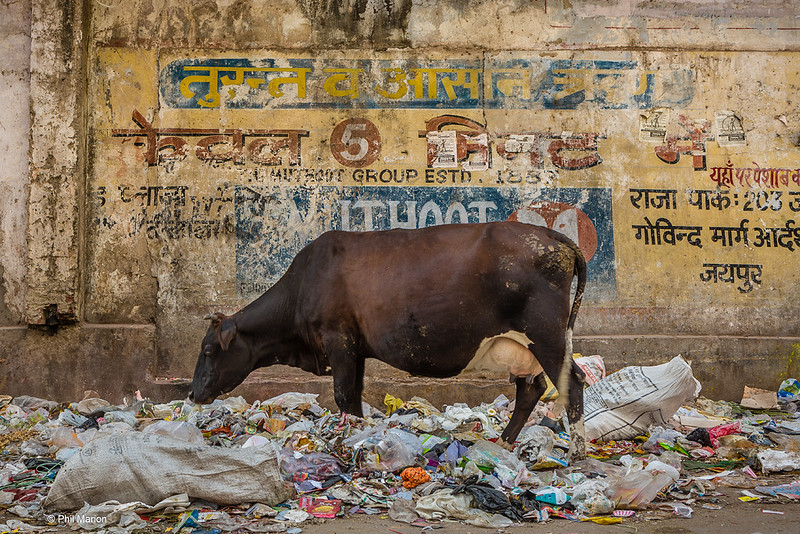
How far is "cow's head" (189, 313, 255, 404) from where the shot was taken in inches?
233

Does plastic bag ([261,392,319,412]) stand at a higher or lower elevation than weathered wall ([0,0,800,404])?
lower

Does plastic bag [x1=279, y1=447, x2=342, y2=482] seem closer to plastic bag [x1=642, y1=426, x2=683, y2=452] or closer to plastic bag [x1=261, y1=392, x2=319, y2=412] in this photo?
plastic bag [x1=261, y1=392, x2=319, y2=412]

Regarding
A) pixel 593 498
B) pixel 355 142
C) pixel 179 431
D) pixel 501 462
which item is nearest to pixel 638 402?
pixel 501 462

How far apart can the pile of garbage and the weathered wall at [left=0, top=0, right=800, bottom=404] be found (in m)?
1.43

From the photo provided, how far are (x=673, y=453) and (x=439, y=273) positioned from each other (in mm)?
1936

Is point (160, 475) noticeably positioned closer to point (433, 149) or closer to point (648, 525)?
point (648, 525)

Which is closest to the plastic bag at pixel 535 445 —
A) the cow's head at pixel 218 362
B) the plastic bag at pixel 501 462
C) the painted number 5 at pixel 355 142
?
the plastic bag at pixel 501 462

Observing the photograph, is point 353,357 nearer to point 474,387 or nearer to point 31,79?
point 474,387

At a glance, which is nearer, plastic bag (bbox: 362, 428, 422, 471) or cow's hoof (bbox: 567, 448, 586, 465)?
plastic bag (bbox: 362, 428, 422, 471)

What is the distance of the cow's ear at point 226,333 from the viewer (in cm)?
580

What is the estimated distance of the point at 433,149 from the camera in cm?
781

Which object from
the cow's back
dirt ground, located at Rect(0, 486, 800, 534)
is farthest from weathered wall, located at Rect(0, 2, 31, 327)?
dirt ground, located at Rect(0, 486, 800, 534)

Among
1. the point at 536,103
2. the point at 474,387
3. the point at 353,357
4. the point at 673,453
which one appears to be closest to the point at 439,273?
the point at 353,357

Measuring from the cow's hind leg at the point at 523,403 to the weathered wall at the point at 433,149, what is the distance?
223cm
